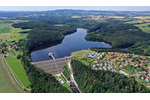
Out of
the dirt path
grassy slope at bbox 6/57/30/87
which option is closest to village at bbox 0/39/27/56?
grassy slope at bbox 6/57/30/87

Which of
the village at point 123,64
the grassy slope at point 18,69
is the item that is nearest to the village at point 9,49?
the grassy slope at point 18,69

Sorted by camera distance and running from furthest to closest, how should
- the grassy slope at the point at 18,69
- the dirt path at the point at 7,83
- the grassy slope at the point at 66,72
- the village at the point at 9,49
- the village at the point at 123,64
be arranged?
the village at the point at 9,49, the village at the point at 123,64, the grassy slope at the point at 66,72, the grassy slope at the point at 18,69, the dirt path at the point at 7,83

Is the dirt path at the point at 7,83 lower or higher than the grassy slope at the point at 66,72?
lower

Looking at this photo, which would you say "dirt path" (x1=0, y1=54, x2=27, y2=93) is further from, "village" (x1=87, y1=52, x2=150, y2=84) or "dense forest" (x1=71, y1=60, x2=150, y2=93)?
"village" (x1=87, y1=52, x2=150, y2=84)

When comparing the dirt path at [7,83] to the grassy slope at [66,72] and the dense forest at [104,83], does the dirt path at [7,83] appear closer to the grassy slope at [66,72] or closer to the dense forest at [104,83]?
the grassy slope at [66,72]

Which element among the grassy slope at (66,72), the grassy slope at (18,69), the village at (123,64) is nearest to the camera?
the grassy slope at (18,69)

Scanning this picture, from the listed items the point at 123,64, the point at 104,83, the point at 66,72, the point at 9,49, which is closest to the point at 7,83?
the point at 66,72

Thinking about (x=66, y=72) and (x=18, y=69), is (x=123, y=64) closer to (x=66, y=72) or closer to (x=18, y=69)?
(x=66, y=72)
